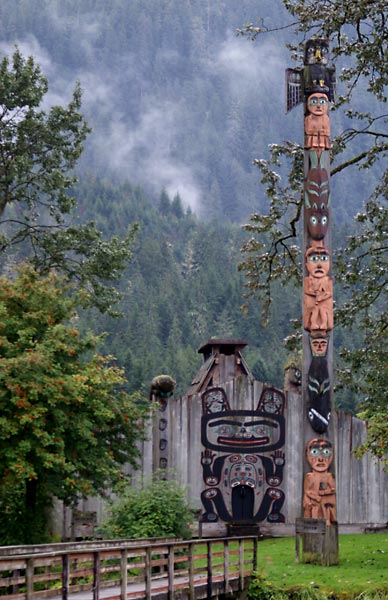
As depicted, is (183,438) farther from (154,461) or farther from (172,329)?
(172,329)

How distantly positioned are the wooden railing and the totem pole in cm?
163

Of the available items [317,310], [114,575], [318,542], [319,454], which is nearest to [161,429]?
[319,454]

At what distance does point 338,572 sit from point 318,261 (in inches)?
229

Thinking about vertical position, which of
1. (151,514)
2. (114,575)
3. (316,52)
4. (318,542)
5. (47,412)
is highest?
(316,52)

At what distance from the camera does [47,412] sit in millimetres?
17328

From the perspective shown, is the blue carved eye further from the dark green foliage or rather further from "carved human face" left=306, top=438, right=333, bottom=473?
the dark green foliage

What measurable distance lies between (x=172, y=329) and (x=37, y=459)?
4096 inches

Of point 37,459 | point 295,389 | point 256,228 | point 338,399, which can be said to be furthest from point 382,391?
point 338,399

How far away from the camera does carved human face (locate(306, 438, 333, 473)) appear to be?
18.6 metres

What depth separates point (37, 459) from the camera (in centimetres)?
1716

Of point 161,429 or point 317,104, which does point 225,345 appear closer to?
point 161,429

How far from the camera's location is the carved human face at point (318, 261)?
1933 centimetres

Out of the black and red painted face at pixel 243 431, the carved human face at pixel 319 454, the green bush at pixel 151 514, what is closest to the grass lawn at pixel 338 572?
the green bush at pixel 151 514

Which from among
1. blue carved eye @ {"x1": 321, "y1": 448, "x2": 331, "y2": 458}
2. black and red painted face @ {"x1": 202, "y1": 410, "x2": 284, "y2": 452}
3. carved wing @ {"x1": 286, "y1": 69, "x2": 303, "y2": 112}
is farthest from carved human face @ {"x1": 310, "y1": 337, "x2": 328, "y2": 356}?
black and red painted face @ {"x1": 202, "y1": 410, "x2": 284, "y2": 452}
